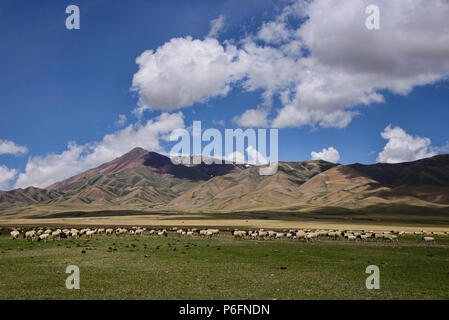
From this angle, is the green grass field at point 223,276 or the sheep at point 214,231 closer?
the green grass field at point 223,276

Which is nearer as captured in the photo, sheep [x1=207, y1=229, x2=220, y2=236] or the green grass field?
the green grass field

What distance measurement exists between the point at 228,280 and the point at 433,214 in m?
174

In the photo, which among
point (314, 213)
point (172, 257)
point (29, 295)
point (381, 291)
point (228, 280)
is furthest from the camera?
point (314, 213)

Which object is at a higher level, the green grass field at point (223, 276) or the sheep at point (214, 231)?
the green grass field at point (223, 276)

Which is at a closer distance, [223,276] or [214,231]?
[223,276]

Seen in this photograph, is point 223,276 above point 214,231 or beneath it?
above

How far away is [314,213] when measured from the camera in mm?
195375

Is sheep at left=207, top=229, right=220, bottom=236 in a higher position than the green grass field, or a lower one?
lower
